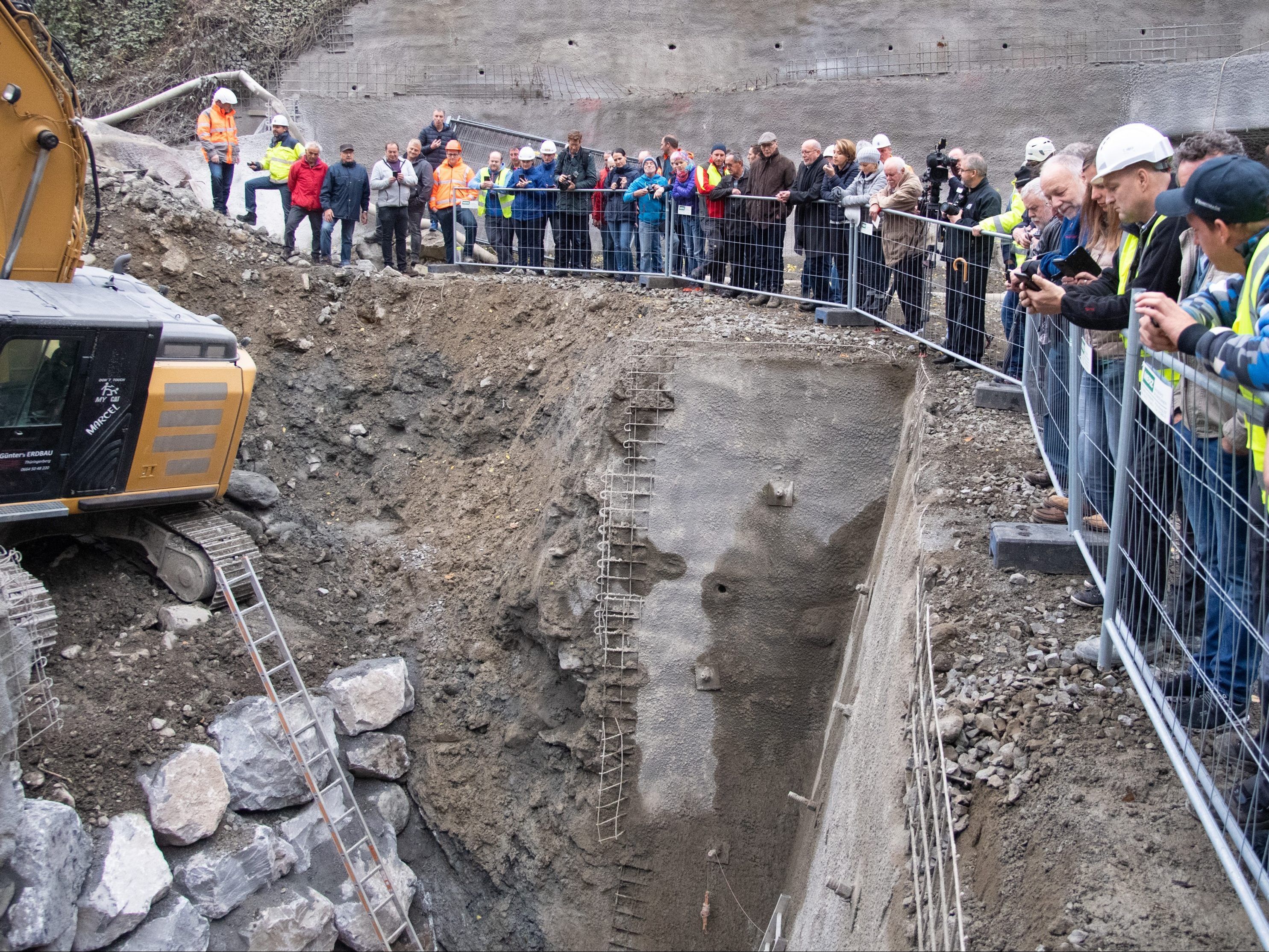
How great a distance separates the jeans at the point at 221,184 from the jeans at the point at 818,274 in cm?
834

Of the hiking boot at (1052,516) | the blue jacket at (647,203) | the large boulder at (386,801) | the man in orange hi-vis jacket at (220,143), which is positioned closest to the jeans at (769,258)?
the blue jacket at (647,203)

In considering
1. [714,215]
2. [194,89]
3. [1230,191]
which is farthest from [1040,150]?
[194,89]

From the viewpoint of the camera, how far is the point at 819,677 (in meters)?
9.48

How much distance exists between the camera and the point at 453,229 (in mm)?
14898

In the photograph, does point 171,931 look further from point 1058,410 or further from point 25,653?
point 1058,410

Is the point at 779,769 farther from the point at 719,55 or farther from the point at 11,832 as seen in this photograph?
the point at 719,55

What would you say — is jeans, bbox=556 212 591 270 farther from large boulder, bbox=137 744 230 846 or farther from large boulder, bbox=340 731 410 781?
large boulder, bbox=137 744 230 846

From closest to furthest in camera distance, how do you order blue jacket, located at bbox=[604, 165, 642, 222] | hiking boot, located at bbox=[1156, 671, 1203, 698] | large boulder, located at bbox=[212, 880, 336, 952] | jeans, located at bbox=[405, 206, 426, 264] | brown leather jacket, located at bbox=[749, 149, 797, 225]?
1. hiking boot, located at bbox=[1156, 671, 1203, 698]
2. large boulder, located at bbox=[212, 880, 336, 952]
3. brown leather jacket, located at bbox=[749, 149, 797, 225]
4. blue jacket, located at bbox=[604, 165, 642, 222]
5. jeans, located at bbox=[405, 206, 426, 264]

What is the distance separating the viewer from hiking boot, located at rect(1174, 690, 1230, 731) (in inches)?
153

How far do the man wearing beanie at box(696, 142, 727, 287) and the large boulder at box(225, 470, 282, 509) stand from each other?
535 centimetres

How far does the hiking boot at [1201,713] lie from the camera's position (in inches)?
153

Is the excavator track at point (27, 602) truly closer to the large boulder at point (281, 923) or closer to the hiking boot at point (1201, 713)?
the large boulder at point (281, 923)

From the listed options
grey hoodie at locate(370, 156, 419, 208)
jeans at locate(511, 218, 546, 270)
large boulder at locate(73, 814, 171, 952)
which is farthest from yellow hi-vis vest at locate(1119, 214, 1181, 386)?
grey hoodie at locate(370, 156, 419, 208)

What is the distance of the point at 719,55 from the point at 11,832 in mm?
20131
